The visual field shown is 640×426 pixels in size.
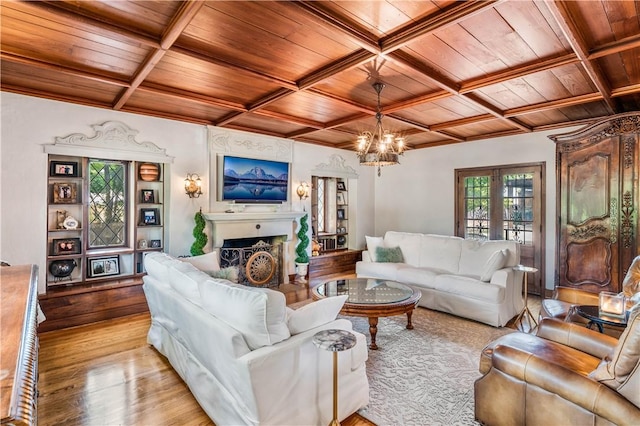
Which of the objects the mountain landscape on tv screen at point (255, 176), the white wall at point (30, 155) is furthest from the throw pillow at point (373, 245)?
the white wall at point (30, 155)

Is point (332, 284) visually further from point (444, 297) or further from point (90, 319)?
point (90, 319)

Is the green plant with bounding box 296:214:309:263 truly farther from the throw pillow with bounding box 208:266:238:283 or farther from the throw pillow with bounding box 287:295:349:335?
the throw pillow with bounding box 287:295:349:335

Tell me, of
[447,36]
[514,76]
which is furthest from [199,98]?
[514,76]

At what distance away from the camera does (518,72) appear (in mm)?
2939

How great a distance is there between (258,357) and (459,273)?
3.73 meters

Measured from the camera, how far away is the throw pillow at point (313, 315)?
2.09 meters

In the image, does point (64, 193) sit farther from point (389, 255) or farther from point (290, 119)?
point (389, 255)

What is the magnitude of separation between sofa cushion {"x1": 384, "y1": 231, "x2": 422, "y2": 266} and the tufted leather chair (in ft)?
9.44

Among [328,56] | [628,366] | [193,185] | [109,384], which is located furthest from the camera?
[193,185]

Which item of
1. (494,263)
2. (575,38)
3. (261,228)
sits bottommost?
(494,263)

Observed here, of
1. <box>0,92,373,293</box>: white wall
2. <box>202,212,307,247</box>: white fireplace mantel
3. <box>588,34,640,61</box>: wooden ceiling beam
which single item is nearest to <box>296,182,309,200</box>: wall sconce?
<box>202,212,307,247</box>: white fireplace mantel

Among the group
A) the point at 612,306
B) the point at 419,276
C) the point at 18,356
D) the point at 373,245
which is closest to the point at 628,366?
the point at 612,306

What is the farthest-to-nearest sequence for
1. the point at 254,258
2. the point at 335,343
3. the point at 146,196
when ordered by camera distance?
the point at 254,258 < the point at 146,196 < the point at 335,343

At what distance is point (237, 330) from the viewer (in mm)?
1951
